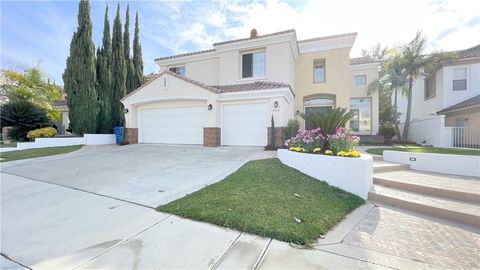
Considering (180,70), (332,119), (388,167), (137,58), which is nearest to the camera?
(332,119)

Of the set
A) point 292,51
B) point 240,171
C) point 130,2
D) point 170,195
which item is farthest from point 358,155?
point 130,2

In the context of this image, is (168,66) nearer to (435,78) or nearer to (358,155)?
(358,155)

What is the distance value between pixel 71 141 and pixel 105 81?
4.62 meters

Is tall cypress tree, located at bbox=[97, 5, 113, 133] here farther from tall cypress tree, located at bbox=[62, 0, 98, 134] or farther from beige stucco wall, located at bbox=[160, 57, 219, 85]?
beige stucco wall, located at bbox=[160, 57, 219, 85]

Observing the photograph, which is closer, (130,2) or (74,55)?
(74,55)

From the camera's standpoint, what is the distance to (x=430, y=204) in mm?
4324

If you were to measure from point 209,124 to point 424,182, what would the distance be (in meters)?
9.06

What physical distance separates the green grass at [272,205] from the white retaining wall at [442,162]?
4.46m

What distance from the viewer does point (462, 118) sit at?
14.2 metres

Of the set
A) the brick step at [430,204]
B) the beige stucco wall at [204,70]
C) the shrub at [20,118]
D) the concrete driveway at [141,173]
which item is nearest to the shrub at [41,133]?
the shrub at [20,118]

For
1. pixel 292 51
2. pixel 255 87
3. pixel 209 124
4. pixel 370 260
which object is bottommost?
pixel 370 260

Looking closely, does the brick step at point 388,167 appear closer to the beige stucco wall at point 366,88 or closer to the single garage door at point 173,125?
the single garage door at point 173,125

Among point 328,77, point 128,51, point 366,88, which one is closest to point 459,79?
point 366,88

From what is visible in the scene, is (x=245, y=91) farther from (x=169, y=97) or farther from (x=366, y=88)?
(x=366, y=88)
